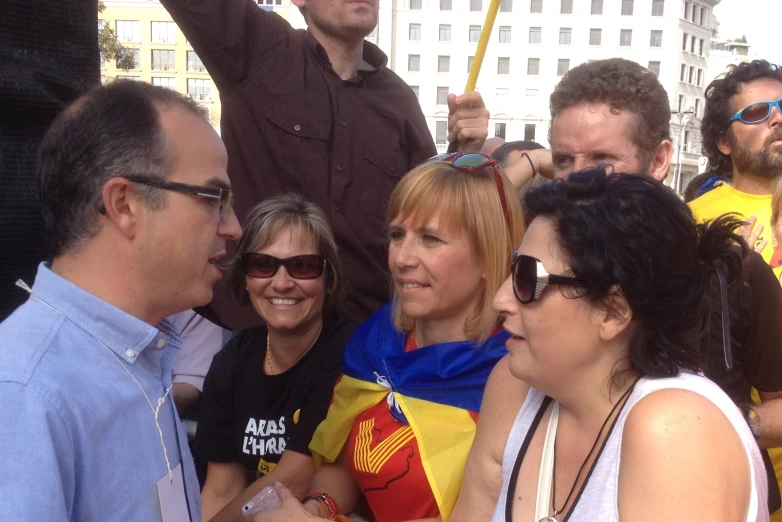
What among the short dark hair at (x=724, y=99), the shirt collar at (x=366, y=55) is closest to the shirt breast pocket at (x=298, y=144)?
the shirt collar at (x=366, y=55)

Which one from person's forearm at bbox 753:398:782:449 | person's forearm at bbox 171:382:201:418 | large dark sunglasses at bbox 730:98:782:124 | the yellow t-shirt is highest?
large dark sunglasses at bbox 730:98:782:124

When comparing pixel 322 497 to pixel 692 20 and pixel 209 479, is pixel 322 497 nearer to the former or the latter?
pixel 209 479

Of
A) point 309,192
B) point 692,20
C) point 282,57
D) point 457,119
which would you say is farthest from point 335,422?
point 692,20

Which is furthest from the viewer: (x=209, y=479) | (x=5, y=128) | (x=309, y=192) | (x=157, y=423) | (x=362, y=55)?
(x=362, y=55)

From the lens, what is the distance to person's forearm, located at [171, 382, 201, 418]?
11.6ft

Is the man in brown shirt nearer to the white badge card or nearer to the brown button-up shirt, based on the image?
the brown button-up shirt

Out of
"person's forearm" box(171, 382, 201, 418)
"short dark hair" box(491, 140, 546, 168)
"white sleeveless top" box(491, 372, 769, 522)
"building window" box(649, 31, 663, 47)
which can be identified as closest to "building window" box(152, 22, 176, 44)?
"building window" box(649, 31, 663, 47)

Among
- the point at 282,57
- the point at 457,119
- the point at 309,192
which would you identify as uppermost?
the point at 282,57

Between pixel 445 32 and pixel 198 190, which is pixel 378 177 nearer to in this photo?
pixel 198 190

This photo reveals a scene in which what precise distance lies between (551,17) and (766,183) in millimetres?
59893

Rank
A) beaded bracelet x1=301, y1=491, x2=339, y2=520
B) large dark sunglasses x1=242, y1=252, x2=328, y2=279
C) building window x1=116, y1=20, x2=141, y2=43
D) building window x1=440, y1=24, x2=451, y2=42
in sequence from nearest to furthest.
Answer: beaded bracelet x1=301, y1=491, x2=339, y2=520, large dark sunglasses x1=242, y1=252, x2=328, y2=279, building window x1=116, y1=20, x2=141, y2=43, building window x1=440, y1=24, x2=451, y2=42

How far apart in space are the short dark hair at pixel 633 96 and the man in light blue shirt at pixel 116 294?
1.51 metres

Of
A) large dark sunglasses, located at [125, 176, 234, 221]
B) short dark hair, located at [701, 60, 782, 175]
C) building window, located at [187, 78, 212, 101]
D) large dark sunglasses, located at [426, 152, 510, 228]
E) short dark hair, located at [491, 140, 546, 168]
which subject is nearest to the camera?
large dark sunglasses, located at [125, 176, 234, 221]

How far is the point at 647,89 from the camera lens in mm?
2775
